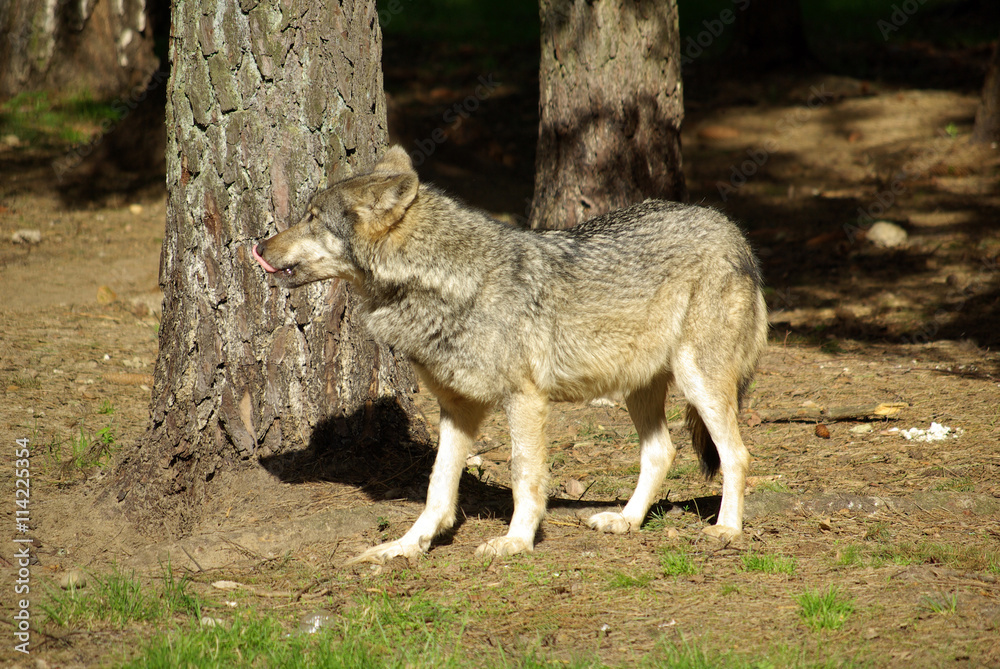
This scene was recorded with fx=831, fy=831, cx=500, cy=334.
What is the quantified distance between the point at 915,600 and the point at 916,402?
3094mm

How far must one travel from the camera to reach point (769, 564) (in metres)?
4.07

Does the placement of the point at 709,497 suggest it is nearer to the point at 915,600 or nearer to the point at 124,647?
the point at 915,600

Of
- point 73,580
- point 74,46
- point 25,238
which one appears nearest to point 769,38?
point 74,46

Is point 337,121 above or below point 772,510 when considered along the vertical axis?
above

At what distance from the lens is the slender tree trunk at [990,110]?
1149cm

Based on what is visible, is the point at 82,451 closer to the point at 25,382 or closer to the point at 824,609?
the point at 25,382

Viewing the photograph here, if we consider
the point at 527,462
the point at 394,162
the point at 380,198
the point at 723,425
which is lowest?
the point at 527,462

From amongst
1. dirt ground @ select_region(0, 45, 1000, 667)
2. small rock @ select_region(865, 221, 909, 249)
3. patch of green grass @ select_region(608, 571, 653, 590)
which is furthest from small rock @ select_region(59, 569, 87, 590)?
small rock @ select_region(865, 221, 909, 249)

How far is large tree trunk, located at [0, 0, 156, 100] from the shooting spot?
14.1 meters

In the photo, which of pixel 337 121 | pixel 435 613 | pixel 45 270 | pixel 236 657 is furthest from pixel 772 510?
pixel 45 270

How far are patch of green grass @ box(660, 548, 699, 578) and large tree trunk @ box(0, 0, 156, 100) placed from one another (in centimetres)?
1387

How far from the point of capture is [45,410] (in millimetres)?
5809

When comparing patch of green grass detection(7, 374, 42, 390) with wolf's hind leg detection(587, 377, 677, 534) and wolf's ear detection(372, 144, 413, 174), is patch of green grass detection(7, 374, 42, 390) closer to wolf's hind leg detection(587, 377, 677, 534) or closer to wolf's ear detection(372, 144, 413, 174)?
wolf's ear detection(372, 144, 413, 174)

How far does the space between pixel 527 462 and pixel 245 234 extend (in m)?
2.04
